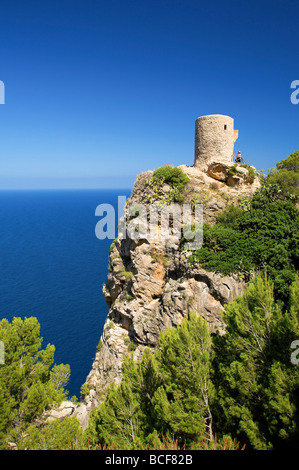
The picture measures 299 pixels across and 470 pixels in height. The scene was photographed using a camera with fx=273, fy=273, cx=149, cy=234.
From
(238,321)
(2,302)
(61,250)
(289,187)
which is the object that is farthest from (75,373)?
(61,250)

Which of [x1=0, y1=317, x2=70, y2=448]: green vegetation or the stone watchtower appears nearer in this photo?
[x1=0, y1=317, x2=70, y2=448]: green vegetation

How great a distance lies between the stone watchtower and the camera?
21734 mm

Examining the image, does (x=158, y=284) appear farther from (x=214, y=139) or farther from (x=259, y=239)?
(x=214, y=139)

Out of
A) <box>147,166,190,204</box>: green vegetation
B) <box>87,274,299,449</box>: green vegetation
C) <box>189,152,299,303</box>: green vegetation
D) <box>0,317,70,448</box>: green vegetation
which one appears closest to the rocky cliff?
<box>147,166,190,204</box>: green vegetation

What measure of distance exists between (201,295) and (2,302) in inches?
1616

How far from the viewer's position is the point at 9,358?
12.3m

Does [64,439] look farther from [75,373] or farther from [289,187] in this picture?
[75,373]

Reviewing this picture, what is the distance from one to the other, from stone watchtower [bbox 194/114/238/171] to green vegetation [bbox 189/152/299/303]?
4684mm

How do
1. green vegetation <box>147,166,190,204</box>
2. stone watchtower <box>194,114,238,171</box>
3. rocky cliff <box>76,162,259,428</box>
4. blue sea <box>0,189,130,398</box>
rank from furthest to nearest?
blue sea <box>0,189,130,398</box> < stone watchtower <box>194,114,238,171</box> < green vegetation <box>147,166,190,204</box> < rocky cliff <box>76,162,259,428</box>

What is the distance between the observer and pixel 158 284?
64.7ft

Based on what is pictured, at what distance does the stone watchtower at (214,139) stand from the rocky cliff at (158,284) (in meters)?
0.96

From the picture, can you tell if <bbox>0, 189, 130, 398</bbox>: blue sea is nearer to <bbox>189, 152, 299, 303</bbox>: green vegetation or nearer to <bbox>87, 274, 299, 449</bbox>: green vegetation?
<bbox>87, 274, 299, 449</bbox>: green vegetation

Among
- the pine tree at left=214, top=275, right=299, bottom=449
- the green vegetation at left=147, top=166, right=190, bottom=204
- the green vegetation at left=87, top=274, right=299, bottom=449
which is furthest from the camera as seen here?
the green vegetation at left=147, top=166, right=190, bottom=204

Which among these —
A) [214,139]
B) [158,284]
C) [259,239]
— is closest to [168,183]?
[214,139]
